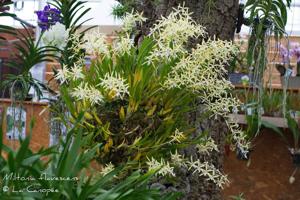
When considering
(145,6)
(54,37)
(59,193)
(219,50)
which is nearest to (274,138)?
(54,37)

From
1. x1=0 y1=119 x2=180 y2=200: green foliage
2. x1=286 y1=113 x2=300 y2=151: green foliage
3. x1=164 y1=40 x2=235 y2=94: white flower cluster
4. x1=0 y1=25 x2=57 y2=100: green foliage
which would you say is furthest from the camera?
x1=286 y1=113 x2=300 y2=151: green foliage

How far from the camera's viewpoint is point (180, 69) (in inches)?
65.0

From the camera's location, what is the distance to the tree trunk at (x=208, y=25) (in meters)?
1.97

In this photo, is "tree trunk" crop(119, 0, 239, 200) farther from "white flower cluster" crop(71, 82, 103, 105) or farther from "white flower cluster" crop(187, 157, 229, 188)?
"white flower cluster" crop(71, 82, 103, 105)

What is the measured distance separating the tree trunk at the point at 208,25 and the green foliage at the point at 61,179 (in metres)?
0.34

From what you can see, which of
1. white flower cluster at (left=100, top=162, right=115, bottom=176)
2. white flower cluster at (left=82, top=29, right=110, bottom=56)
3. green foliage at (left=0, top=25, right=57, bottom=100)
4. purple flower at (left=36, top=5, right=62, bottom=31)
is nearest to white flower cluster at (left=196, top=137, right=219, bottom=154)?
white flower cluster at (left=100, top=162, right=115, bottom=176)

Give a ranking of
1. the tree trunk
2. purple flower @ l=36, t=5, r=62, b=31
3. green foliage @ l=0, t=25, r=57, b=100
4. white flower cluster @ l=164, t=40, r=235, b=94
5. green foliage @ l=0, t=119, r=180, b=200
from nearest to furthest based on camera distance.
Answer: green foliage @ l=0, t=119, r=180, b=200
white flower cluster @ l=164, t=40, r=235, b=94
the tree trunk
green foliage @ l=0, t=25, r=57, b=100
purple flower @ l=36, t=5, r=62, b=31

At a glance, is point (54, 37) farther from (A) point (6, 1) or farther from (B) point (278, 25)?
(B) point (278, 25)

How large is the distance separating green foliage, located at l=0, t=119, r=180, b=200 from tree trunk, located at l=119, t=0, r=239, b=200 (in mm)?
345

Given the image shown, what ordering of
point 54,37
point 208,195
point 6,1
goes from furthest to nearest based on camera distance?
point 54,37 < point 6,1 < point 208,195

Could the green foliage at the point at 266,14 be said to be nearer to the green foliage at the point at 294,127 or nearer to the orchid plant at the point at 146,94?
the orchid plant at the point at 146,94

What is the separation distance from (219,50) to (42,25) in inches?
60.7

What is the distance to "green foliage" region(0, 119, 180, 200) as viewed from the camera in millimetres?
1521

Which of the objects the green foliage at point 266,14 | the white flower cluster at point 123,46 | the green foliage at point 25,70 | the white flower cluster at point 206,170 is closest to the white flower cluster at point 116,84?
the white flower cluster at point 123,46
